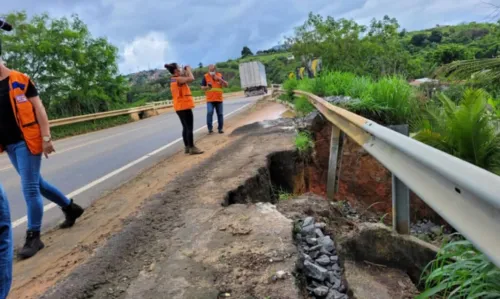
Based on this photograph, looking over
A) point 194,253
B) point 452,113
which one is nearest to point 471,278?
point 194,253

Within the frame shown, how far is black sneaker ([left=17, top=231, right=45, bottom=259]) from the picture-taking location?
3621mm

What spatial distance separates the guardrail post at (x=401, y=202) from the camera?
2.60 m

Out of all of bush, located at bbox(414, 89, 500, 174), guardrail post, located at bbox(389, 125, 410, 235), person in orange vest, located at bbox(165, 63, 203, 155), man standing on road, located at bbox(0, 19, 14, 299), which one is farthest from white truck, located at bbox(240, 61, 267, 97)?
man standing on road, located at bbox(0, 19, 14, 299)

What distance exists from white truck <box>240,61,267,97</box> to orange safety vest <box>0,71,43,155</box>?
40840 mm

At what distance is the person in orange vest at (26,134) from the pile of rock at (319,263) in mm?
2469

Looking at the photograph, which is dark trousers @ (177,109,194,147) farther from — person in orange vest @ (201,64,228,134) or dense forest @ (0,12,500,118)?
dense forest @ (0,12,500,118)

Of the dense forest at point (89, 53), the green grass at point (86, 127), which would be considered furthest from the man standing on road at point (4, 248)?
the dense forest at point (89, 53)

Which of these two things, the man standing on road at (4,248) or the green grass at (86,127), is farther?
the green grass at (86,127)

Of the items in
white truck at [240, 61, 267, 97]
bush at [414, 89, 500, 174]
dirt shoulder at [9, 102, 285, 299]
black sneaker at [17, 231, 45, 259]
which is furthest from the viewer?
white truck at [240, 61, 267, 97]

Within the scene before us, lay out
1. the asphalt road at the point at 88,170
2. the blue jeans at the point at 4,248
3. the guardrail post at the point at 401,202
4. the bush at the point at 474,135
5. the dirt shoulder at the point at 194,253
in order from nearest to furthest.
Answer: the blue jeans at the point at 4,248
the dirt shoulder at the point at 194,253
the guardrail post at the point at 401,202
the bush at the point at 474,135
the asphalt road at the point at 88,170

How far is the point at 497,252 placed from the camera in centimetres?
117

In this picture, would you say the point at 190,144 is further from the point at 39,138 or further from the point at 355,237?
the point at 355,237

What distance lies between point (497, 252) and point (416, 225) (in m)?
4.40

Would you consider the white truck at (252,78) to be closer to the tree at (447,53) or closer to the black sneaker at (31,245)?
the tree at (447,53)
